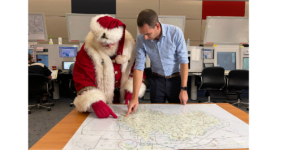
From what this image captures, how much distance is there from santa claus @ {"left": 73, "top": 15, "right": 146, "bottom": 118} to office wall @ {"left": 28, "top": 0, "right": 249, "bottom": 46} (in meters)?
3.66

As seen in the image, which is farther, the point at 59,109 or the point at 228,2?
the point at 228,2

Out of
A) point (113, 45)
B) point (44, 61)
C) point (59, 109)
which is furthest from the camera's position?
point (44, 61)

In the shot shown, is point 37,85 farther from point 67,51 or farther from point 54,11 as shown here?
point 54,11

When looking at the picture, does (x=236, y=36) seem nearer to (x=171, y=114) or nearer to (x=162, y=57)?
(x=162, y=57)

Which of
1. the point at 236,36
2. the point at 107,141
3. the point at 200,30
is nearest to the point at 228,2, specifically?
the point at 200,30

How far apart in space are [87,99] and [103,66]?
0.26m

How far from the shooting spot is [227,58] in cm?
400

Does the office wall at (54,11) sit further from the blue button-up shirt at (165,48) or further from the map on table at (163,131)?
the map on table at (163,131)

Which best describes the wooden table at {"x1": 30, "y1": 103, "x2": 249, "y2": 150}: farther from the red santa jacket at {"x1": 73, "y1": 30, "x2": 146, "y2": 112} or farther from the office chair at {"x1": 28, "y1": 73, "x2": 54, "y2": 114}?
the office chair at {"x1": 28, "y1": 73, "x2": 54, "y2": 114}

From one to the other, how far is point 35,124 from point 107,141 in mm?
2329

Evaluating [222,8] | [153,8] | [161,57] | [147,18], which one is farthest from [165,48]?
[222,8]

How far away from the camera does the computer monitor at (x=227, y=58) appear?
396 cm

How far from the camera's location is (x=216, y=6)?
493 cm

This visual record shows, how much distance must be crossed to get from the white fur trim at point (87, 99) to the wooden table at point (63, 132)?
5 centimetres
